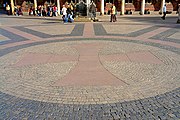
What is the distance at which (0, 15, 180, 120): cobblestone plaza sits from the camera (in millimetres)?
4008

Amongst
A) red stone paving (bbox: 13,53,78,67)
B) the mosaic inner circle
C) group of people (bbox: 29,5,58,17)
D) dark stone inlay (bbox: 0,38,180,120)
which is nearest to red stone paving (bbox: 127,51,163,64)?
the mosaic inner circle

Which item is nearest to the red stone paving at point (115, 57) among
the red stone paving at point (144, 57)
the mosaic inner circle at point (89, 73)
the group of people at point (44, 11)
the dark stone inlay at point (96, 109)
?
the mosaic inner circle at point (89, 73)

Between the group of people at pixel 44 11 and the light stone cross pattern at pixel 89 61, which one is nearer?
the light stone cross pattern at pixel 89 61

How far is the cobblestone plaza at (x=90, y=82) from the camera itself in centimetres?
401

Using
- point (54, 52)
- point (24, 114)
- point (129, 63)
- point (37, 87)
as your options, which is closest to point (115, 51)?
point (129, 63)

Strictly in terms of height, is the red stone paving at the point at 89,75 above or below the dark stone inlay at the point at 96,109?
above

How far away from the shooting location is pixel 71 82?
5379 millimetres

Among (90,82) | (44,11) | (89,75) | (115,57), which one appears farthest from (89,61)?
(44,11)

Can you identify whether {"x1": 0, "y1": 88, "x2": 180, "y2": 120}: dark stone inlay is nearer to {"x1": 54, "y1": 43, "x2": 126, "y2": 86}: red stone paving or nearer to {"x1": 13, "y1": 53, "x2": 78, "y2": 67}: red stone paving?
{"x1": 54, "y1": 43, "x2": 126, "y2": 86}: red stone paving

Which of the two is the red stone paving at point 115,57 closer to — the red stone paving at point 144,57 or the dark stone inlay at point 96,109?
the red stone paving at point 144,57

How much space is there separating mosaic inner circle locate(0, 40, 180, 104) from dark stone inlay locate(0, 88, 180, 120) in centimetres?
21

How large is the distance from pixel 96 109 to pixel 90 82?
1344mm

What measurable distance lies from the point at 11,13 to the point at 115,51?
28.9 metres

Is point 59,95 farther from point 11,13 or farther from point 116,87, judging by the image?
point 11,13
